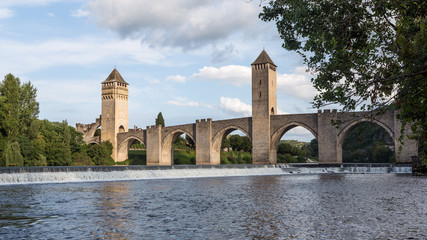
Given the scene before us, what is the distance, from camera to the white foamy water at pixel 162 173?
1881 cm

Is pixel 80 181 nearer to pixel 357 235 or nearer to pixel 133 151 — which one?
pixel 357 235

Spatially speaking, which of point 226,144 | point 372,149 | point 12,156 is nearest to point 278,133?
point 226,144

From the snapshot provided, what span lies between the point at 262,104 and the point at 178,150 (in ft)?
61.2

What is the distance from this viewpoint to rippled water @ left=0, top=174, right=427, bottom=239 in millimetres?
7125

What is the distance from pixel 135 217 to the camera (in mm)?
8812

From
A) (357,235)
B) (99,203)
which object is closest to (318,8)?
(357,235)

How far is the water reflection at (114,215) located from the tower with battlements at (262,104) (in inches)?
1026

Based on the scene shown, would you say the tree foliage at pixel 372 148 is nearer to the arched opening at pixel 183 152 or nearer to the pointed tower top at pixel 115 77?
the arched opening at pixel 183 152

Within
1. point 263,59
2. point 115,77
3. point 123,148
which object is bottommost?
point 123,148

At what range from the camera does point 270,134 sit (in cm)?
3853

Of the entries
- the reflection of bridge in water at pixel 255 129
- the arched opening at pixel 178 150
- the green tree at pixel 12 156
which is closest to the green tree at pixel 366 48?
the reflection of bridge in water at pixel 255 129

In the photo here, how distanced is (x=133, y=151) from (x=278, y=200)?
46.0 m

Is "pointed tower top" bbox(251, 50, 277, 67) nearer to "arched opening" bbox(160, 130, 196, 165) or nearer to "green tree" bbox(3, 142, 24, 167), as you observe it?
"arched opening" bbox(160, 130, 196, 165)

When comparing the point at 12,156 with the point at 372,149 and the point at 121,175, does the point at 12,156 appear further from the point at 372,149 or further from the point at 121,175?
the point at 372,149
